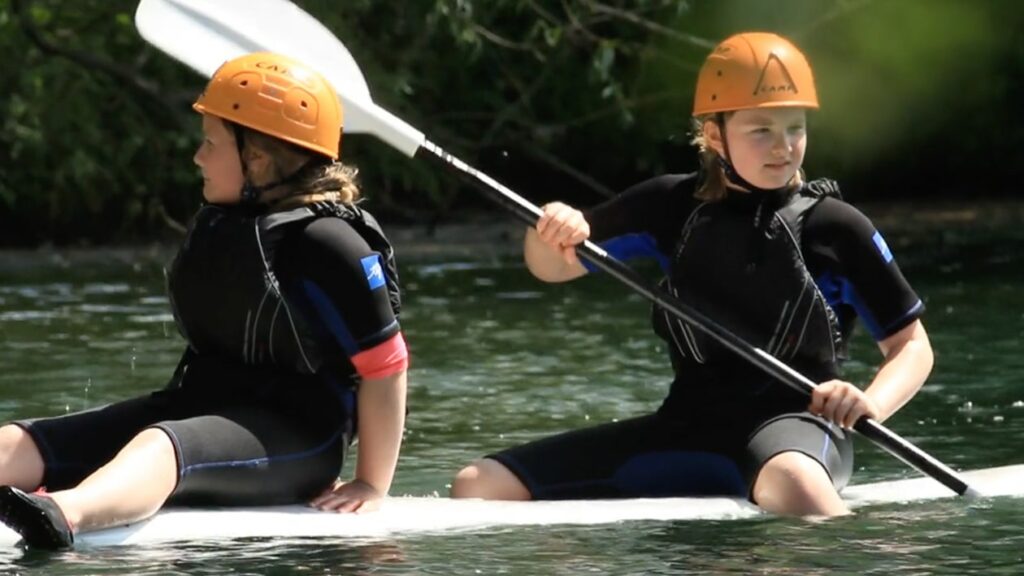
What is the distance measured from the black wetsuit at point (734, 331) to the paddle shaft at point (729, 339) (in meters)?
0.08

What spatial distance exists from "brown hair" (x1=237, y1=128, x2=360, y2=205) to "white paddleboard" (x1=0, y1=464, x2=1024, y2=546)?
2.13ft

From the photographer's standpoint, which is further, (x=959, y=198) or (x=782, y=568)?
(x=959, y=198)

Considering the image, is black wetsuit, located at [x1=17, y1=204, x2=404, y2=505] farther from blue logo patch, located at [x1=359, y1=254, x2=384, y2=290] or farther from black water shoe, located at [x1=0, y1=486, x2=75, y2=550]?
black water shoe, located at [x1=0, y1=486, x2=75, y2=550]

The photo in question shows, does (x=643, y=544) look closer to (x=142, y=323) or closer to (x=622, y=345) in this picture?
(x=622, y=345)

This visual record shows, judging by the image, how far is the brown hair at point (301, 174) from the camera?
191 inches

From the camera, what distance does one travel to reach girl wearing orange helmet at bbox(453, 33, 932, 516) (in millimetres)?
5152

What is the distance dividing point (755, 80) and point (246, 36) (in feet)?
4.26

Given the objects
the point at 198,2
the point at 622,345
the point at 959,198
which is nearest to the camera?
the point at 198,2

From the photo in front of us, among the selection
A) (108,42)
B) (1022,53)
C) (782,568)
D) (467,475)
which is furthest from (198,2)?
(1022,53)

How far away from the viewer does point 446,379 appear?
7.73 meters

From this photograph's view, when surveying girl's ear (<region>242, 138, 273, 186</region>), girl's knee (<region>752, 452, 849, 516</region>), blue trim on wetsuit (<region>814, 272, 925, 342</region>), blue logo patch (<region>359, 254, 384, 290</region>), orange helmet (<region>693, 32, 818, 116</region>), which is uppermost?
orange helmet (<region>693, 32, 818, 116</region>)

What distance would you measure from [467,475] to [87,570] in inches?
42.6

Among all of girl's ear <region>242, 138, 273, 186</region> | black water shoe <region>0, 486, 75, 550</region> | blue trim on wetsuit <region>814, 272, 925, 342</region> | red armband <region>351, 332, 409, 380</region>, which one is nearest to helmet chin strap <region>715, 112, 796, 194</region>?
blue trim on wetsuit <region>814, 272, 925, 342</region>

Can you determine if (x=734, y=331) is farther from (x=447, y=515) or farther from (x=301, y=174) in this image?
(x=301, y=174)
